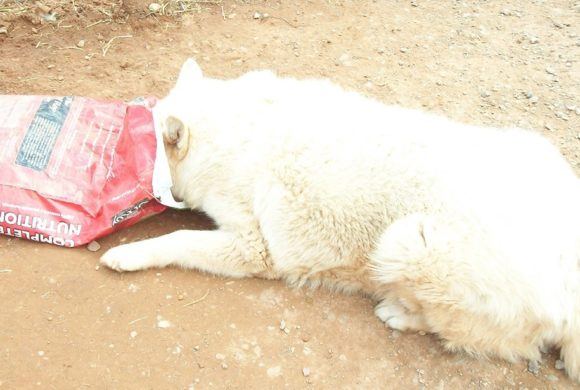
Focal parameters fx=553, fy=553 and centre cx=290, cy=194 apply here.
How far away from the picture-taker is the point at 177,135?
3.68 metres

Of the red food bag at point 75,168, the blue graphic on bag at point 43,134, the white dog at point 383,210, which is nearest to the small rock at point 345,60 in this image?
the white dog at point 383,210

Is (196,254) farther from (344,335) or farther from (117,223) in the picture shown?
(344,335)

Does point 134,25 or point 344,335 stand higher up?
point 134,25

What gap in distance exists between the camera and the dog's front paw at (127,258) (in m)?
3.48

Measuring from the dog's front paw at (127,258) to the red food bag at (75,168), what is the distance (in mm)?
198

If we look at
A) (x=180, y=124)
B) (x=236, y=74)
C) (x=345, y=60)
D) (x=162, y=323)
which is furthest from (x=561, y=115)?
(x=162, y=323)

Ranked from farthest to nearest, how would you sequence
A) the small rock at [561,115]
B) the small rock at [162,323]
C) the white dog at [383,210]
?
the small rock at [561,115]
the small rock at [162,323]
the white dog at [383,210]

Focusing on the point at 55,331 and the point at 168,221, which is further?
the point at 168,221

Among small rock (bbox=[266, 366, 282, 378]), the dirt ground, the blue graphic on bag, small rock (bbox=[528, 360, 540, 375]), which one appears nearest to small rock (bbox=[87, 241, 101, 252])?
the dirt ground

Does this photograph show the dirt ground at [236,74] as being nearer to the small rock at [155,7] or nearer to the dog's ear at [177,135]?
the small rock at [155,7]

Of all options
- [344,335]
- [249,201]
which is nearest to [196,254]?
[249,201]

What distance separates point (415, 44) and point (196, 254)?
3583mm

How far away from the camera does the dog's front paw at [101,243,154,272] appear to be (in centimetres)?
348

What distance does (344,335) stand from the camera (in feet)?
11.1
